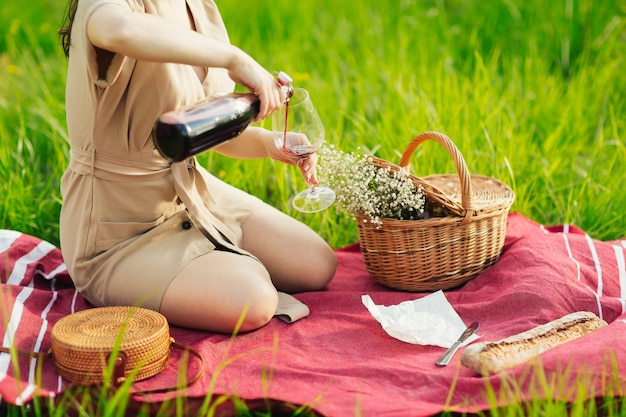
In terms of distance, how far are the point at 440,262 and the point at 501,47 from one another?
8.01 feet

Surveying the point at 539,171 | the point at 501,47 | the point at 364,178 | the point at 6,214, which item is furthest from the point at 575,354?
the point at 501,47

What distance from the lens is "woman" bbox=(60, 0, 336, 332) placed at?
7.57 feet

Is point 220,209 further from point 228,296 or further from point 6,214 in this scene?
point 6,214

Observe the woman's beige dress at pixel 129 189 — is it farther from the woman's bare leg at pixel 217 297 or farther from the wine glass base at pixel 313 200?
the wine glass base at pixel 313 200

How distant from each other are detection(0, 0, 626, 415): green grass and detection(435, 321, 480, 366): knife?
101 cm

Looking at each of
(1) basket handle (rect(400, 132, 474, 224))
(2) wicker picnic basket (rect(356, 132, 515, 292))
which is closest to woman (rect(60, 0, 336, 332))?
(2) wicker picnic basket (rect(356, 132, 515, 292))

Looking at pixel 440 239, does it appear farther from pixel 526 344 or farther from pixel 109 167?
pixel 109 167

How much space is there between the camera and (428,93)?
4082mm

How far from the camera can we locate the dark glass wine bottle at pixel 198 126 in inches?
77.4

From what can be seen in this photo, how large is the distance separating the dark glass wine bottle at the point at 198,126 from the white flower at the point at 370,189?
0.71 metres

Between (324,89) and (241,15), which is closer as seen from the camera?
(324,89)

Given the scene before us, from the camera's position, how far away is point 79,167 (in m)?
2.48

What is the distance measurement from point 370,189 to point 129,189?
828 millimetres

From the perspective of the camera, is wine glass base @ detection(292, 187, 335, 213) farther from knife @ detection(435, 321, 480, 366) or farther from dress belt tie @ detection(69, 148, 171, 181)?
knife @ detection(435, 321, 480, 366)
